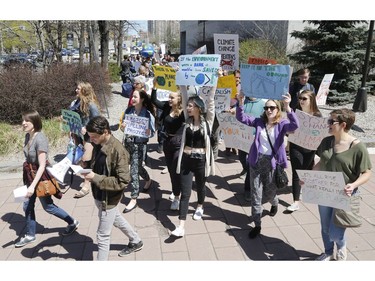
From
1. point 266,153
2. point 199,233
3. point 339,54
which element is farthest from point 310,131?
point 339,54

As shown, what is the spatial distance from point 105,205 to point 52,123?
626cm

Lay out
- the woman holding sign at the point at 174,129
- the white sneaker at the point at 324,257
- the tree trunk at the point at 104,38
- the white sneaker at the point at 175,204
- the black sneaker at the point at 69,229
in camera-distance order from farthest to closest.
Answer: the tree trunk at the point at 104,38, the white sneaker at the point at 175,204, the woman holding sign at the point at 174,129, the black sneaker at the point at 69,229, the white sneaker at the point at 324,257

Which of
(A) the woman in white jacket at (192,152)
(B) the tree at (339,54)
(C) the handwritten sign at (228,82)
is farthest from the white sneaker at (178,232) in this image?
(B) the tree at (339,54)

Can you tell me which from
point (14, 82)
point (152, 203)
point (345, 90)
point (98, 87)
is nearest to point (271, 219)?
point (152, 203)

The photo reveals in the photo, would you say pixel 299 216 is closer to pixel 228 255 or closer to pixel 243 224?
pixel 243 224

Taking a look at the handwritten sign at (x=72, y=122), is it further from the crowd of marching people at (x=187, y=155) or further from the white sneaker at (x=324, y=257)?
the white sneaker at (x=324, y=257)

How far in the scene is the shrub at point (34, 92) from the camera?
30.4 ft

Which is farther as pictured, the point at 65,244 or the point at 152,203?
the point at 152,203

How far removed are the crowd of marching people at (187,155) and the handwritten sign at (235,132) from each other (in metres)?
0.30

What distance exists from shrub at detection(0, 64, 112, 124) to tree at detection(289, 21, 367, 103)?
938 cm

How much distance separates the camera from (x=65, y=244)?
4031 mm

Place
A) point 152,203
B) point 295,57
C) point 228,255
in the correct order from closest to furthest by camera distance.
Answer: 1. point 228,255
2. point 152,203
3. point 295,57

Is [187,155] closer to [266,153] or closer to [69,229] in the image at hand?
[266,153]

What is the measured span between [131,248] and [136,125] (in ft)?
5.69
